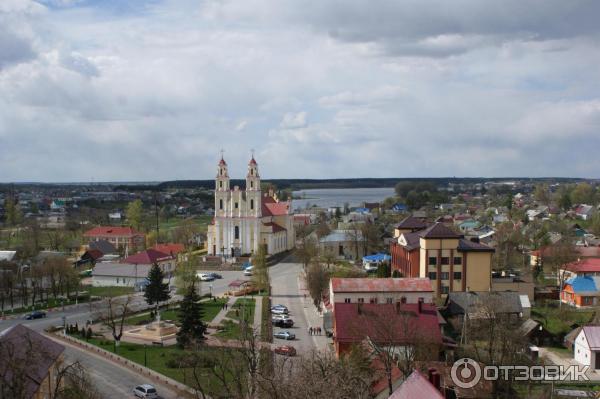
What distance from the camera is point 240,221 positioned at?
67.8m

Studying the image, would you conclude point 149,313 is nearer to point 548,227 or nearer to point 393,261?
point 393,261

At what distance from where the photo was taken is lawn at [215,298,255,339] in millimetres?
35188

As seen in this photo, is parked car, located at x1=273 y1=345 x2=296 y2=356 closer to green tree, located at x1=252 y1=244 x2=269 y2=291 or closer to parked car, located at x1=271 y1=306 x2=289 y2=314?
parked car, located at x1=271 y1=306 x2=289 y2=314

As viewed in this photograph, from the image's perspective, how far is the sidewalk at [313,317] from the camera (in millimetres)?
33463

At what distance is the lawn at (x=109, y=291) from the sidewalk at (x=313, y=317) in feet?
44.5

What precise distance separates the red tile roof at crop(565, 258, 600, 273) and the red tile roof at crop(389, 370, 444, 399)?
37634mm

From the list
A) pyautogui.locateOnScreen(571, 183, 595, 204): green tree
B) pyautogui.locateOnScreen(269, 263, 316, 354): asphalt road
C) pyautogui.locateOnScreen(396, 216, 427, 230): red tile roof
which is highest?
pyautogui.locateOnScreen(396, 216, 427, 230): red tile roof

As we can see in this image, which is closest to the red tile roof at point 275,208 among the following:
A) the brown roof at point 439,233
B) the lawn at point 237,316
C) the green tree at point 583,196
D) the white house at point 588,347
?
the lawn at point 237,316

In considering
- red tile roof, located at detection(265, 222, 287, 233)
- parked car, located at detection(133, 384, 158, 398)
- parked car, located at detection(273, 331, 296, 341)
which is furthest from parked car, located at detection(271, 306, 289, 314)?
red tile roof, located at detection(265, 222, 287, 233)

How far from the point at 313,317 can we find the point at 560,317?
14828 millimetres

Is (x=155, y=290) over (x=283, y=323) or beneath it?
over

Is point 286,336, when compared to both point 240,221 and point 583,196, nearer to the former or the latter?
point 240,221

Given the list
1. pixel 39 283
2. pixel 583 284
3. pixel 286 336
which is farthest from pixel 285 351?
pixel 39 283

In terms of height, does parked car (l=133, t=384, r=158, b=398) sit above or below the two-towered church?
below
